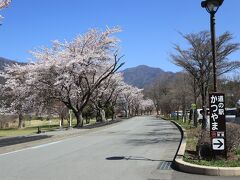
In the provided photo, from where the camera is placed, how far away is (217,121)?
12156mm

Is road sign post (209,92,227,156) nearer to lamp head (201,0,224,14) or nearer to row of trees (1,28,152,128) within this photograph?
lamp head (201,0,224,14)

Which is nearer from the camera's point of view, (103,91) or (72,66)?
(72,66)

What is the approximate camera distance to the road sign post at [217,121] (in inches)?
478

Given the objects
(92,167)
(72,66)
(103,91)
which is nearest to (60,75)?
(72,66)

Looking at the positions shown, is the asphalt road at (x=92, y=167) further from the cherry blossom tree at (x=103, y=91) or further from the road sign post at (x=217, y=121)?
the cherry blossom tree at (x=103, y=91)

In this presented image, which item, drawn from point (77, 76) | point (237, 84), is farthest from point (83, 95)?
point (237, 84)

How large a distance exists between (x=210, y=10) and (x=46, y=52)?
35.0 meters

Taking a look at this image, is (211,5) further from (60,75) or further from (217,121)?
(60,75)

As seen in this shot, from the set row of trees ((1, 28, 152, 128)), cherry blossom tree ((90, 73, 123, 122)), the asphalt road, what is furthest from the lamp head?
cherry blossom tree ((90, 73, 123, 122))

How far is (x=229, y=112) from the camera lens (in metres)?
43.2

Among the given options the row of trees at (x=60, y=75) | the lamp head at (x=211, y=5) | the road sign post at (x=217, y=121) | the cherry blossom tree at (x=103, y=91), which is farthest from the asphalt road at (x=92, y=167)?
the cherry blossom tree at (x=103, y=91)

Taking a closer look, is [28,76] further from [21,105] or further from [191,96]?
[191,96]

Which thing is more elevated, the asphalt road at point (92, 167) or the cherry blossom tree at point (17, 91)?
the cherry blossom tree at point (17, 91)

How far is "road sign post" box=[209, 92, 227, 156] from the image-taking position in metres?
12.1
